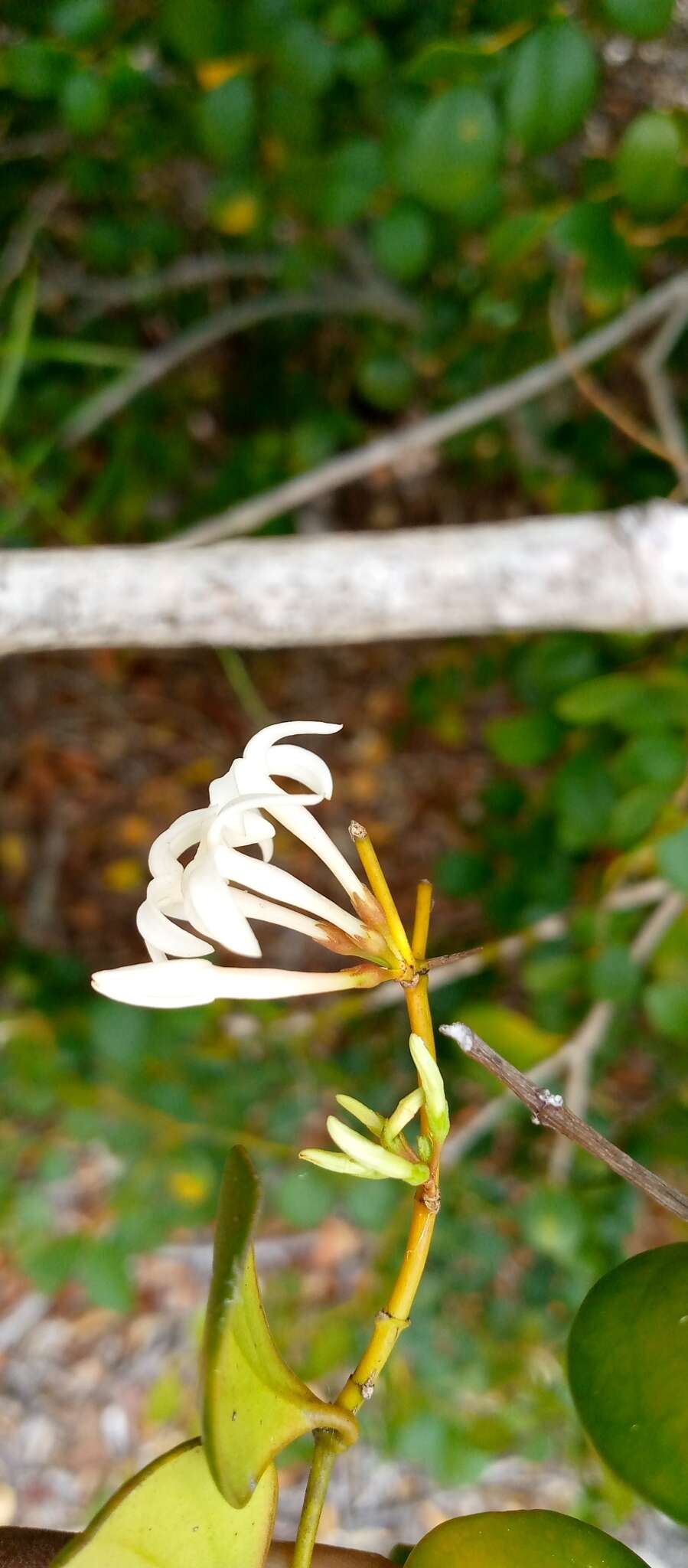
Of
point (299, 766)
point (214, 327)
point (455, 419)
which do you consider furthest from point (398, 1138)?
point (214, 327)

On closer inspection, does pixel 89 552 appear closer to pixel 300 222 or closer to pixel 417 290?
pixel 300 222

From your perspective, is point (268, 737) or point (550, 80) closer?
point (268, 737)

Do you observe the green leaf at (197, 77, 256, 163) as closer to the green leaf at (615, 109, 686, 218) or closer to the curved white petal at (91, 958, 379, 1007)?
the green leaf at (615, 109, 686, 218)

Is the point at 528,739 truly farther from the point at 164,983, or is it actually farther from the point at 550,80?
the point at 164,983

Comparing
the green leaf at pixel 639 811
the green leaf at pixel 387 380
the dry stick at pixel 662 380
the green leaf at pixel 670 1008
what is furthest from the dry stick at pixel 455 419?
the green leaf at pixel 670 1008

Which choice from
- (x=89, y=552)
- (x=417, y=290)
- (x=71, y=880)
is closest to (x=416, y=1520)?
(x=71, y=880)
